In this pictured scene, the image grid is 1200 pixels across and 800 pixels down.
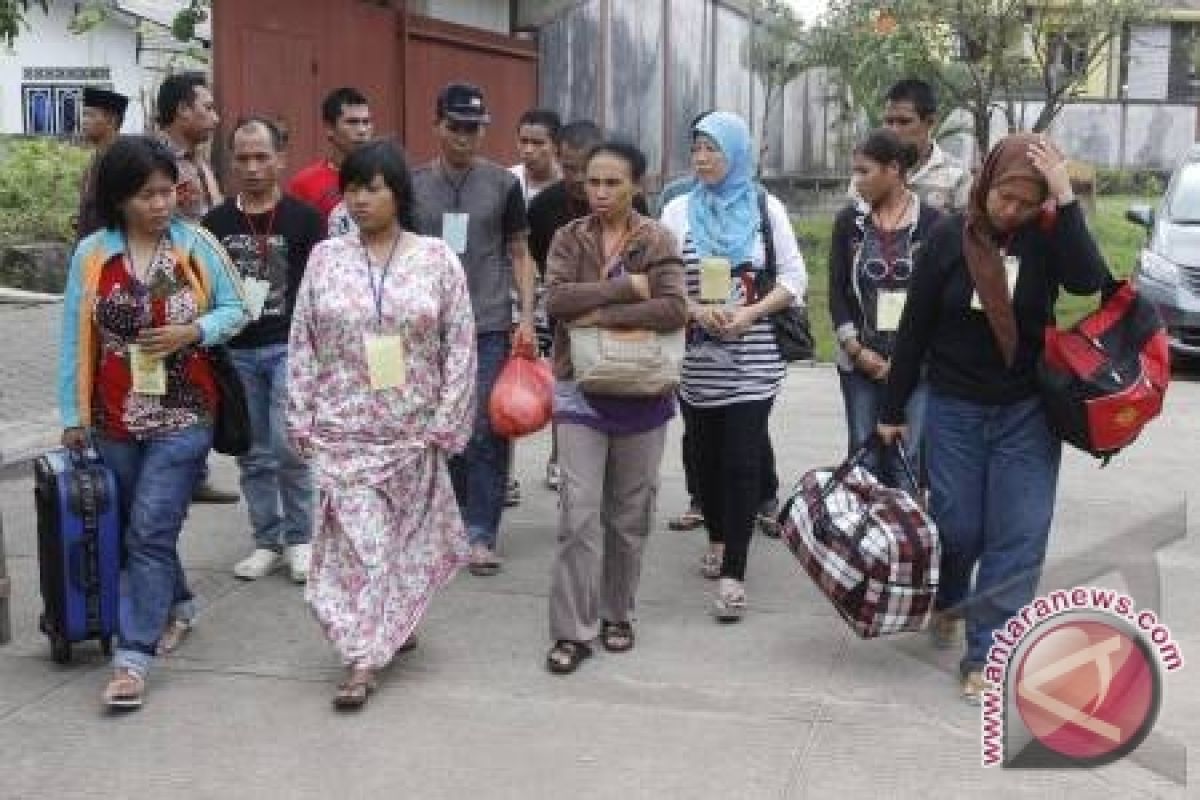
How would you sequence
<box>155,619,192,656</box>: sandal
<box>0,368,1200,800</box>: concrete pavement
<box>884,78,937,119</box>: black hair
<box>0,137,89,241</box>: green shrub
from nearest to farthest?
<box>0,368,1200,800</box>: concrete pavement
<box>155,619,192,656</box>: sandal
<box>884,78,937,119</box>: black hair
<box>0,137,89,241</box>: green shrub

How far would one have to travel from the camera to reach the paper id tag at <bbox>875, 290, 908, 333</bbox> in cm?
584

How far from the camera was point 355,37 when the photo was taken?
33.2ft

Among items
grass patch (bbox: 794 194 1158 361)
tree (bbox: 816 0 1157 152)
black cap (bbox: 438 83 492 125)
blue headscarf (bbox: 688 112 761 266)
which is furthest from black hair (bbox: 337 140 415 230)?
tree (bbox: 816 0 1157 152)

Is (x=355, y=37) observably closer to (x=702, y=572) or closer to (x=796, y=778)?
(x=702, y=572)

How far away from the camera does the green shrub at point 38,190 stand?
14219 millimetres

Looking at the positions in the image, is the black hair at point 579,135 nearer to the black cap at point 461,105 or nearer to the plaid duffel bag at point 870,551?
the black cap at point 461,105

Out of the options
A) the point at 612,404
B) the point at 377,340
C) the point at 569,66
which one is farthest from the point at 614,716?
the point at 569,66

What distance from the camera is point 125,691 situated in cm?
468

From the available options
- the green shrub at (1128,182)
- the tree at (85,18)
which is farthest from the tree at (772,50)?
the tree at (85,18)

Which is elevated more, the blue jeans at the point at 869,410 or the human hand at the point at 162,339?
the human hand at the point at 162,339

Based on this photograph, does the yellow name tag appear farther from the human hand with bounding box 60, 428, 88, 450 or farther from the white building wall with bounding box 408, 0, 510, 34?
the white building wall with bounding box 408, 0, 510, 34

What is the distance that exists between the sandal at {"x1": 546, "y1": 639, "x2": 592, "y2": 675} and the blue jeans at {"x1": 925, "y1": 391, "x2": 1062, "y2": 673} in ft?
4.10

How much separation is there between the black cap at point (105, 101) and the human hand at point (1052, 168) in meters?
4.25

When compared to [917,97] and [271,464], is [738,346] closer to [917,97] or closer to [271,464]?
[917,97]
